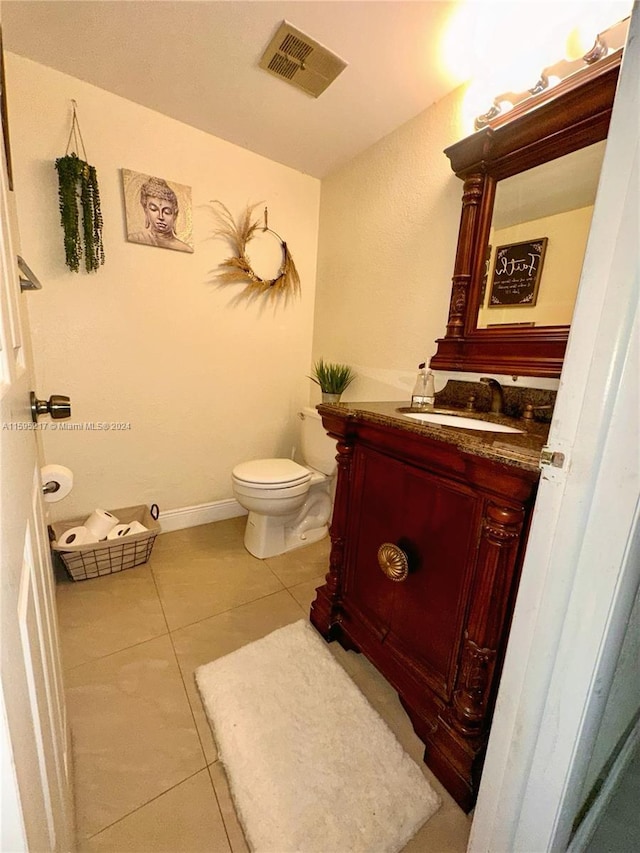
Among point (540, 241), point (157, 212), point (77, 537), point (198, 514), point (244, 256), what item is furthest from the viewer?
point (198, 514)

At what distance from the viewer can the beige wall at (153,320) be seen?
1.47 metres

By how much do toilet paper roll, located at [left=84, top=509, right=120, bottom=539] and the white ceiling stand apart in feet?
6.26

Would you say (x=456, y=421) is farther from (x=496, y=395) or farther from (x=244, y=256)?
(x=244, y=256)

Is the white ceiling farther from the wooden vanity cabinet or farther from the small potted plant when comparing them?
the wooden vanity cabinet

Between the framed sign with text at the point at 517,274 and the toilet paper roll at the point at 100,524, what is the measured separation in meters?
1.98

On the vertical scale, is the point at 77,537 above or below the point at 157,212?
below

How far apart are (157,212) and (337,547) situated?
1833 millimetres

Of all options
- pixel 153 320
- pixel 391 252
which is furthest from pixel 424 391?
pixel 153 320

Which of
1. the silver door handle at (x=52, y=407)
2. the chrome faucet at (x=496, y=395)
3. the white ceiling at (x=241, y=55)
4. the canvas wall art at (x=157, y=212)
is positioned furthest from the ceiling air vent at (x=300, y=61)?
the silver door handle at (x=52, y=407)

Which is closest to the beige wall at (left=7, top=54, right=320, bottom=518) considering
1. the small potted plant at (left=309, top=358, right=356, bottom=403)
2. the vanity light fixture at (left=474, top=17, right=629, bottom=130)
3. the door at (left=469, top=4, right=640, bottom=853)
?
the small potted plant at (left=309, top=358, right=356, bottom=403)

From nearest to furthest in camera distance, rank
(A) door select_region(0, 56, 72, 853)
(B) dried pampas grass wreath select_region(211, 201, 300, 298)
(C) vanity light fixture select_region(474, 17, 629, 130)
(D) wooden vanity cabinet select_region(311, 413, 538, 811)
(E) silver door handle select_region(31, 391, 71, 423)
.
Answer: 1. (A) door select_region(0, 56, 72, 853)
2. (E) silver door handle select_region(31, 391, 71, 423)
3. (D) wooden vanity cabinet select_region(311, 413, 538, 811)
4. (C) vanity light fixture select_region(474, 17, 629, 130)
5. (B) dried pampas grass wreath select_region(211, 201, 300, 298)

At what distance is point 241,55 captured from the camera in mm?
1287

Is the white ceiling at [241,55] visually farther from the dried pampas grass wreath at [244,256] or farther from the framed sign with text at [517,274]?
the framed sign with text at [517,274]

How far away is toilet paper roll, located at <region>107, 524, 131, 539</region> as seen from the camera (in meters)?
1.63
